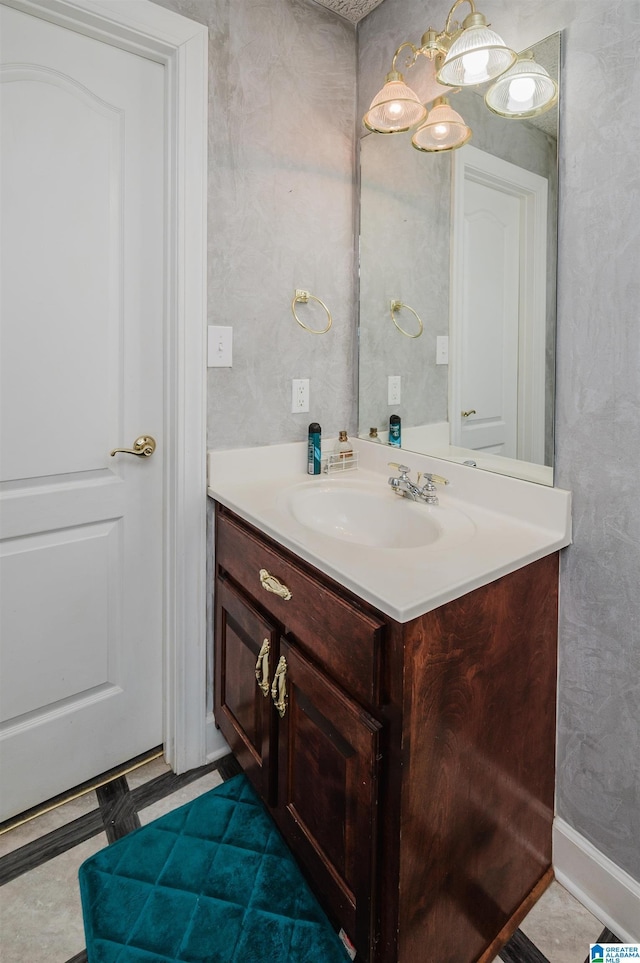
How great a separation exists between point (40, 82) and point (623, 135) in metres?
1.38

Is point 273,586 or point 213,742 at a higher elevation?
point 273,586

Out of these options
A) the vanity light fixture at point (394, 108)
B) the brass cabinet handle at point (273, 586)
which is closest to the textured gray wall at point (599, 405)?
the vanity light fixture at point (394, 108)

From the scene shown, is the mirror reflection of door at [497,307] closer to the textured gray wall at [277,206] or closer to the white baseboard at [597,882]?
the textured gray wall at [277,206]

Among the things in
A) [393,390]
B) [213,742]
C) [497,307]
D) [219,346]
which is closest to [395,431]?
[393,390]

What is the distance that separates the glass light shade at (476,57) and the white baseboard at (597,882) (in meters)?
1.80

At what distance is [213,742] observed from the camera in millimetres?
1703

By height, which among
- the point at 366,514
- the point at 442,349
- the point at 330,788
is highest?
the point at 442,349

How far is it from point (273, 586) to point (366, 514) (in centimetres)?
42

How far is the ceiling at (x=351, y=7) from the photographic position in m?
1.65

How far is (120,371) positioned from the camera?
1.51 meters

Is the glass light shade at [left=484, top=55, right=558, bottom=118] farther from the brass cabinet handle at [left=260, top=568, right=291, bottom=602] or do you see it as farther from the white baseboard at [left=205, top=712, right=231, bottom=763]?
the white baseboard at [left=205, top=712, right=231, bottom=763]

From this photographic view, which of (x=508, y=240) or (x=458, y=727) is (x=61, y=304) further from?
(x=458, y=727)

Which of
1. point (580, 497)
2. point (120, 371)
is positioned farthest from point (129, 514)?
point (580, 497)

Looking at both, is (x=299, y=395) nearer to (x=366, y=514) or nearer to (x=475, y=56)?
(x=366, y=514)
